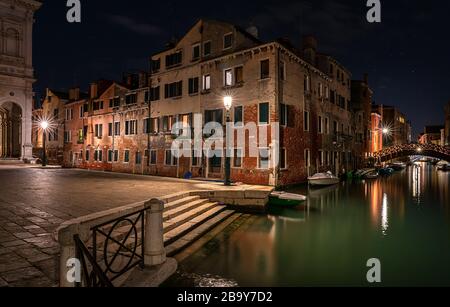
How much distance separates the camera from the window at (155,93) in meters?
26.4

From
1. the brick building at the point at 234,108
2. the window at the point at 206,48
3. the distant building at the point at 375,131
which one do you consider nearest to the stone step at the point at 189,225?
the brick building at the point at 234,108

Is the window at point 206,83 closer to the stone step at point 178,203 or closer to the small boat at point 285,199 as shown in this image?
the small boat at point 285,199

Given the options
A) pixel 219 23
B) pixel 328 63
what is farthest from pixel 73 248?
pixel 328 63

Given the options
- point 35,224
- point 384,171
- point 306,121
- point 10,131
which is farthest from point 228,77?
point 384,171

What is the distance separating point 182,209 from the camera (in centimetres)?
1039

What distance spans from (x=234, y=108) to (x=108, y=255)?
16.2 meters

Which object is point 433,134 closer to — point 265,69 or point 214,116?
point 265,69

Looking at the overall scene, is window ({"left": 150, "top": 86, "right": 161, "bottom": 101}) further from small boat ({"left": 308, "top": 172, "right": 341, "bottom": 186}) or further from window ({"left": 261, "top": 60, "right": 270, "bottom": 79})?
small boat ({"left": 308, "top": 172, "right": 341, "bottom": 186})

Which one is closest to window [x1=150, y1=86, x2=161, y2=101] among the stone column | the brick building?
the brick building

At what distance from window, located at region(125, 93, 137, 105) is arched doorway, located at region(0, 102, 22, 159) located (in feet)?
32.2

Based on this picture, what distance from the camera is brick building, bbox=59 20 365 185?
19672 millimetres

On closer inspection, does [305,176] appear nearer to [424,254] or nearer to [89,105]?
[424,254]

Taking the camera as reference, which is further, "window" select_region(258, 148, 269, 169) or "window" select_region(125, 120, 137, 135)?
"window" select_region(125, 120, 137, 135)

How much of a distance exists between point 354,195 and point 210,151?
1092 centimetres
